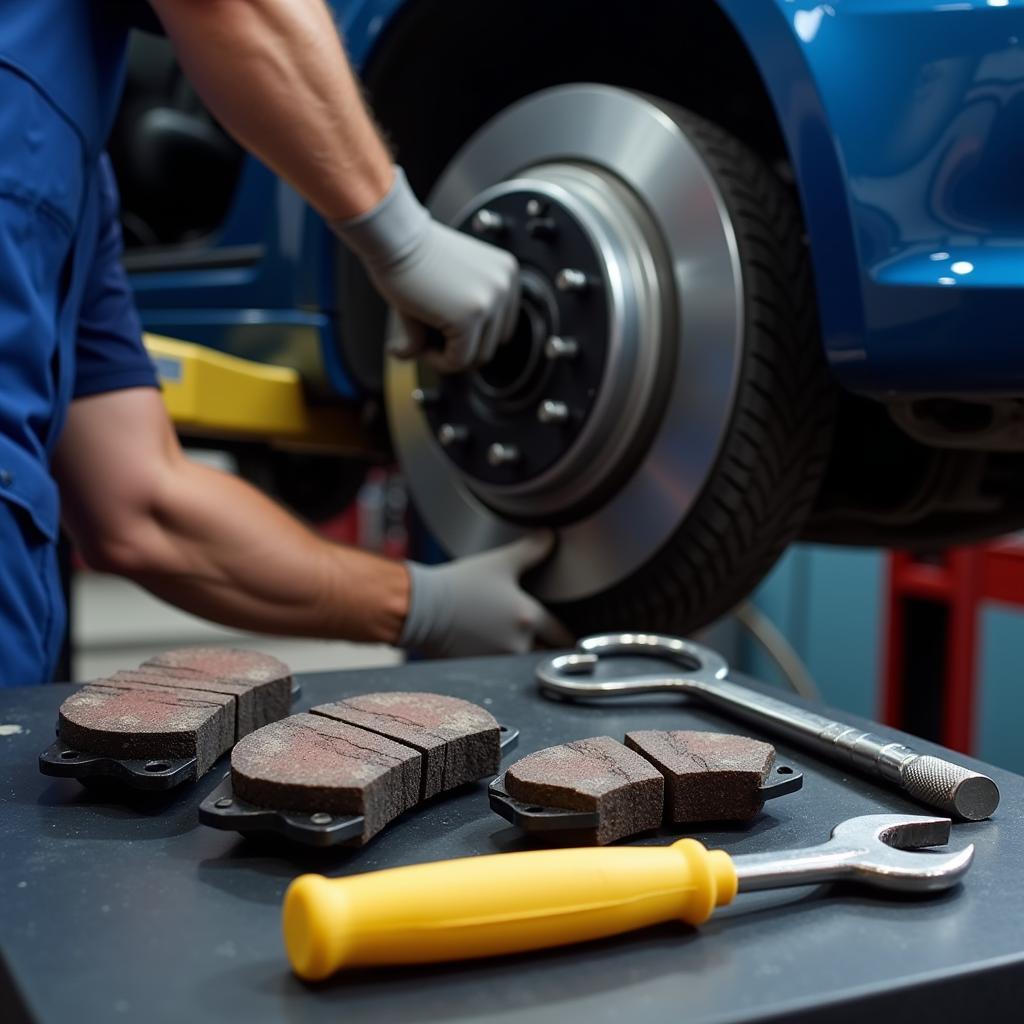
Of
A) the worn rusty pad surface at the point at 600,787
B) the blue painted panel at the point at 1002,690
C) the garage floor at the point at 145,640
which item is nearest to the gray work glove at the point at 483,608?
the worn rusty pad surface at the point at 600,787

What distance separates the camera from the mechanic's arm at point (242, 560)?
1043 mm

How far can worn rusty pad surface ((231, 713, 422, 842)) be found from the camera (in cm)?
44

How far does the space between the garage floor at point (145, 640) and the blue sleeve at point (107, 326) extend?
1965 millimetres

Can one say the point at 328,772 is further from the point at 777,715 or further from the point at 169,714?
the point at 777,715

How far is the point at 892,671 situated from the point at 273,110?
5.39 feet

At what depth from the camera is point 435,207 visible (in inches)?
45.7

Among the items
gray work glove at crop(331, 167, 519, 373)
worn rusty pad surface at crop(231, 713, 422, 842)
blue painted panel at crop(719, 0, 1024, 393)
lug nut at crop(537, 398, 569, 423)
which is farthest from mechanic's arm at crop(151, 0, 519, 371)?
worn rusty pad surface at crop(231, 713, 422, 842)

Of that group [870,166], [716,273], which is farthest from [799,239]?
A: [870,166]

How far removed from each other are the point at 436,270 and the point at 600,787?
635 millimetres

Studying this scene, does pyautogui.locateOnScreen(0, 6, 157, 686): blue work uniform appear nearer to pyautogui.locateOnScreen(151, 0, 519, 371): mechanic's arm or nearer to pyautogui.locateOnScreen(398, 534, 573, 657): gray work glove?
pyautogui.locateOnScreen(151, 0, 519, 371): mechanic's arm

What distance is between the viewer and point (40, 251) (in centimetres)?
81

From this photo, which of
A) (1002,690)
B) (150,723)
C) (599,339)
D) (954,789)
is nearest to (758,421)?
(599,339)

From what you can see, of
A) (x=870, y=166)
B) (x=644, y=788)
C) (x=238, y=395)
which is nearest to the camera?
(x=644, y=788)

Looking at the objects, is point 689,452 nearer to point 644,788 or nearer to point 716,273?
point 716,273
